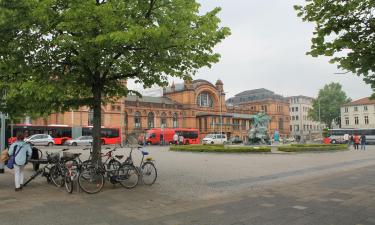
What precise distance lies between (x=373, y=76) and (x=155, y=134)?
184ft

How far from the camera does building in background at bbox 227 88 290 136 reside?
111375mm

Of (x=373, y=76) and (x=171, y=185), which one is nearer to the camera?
(x=373, y=76)

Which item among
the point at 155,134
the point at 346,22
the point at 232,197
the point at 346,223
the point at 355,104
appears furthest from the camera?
the point at 355,104

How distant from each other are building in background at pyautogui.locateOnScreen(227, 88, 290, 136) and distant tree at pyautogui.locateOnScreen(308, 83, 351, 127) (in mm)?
8157

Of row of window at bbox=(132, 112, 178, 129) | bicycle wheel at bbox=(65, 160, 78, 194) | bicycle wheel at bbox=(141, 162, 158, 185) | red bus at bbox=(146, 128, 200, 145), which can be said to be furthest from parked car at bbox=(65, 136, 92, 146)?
bicycle wheel at bbox=(65, 160, 78, 194)

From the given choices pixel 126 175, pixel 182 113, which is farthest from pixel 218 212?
pixel 182 113

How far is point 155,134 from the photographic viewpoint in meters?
63.9

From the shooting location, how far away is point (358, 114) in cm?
10400

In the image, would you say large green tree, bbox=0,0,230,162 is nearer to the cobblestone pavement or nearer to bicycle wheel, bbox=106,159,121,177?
bicycle wheel, bbox=106,159,121,177

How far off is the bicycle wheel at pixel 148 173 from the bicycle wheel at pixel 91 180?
2.04 metres

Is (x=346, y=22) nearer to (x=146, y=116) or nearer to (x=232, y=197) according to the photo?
(x=232, y=197)

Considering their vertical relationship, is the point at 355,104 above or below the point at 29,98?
above

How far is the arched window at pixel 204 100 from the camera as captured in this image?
297 feet

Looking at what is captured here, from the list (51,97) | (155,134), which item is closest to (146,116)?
(155,134)
